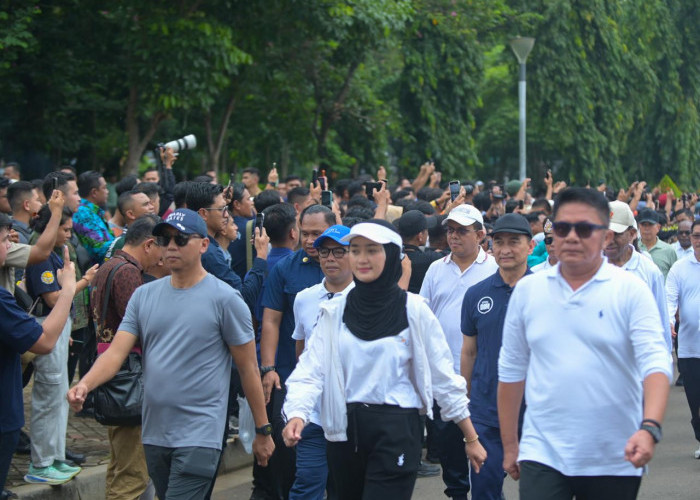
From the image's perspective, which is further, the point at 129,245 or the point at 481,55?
the point at 481,55

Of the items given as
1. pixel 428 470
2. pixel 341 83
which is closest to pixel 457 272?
pixel 428 470

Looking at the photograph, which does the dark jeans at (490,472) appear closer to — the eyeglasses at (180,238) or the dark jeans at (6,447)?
the eyeglasses at (180,238)

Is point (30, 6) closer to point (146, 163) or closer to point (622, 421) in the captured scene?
point (622, 421)

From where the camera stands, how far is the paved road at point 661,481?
7.93 meters

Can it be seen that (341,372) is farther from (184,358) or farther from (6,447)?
(6,447)

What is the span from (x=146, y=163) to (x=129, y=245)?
27.2 metres

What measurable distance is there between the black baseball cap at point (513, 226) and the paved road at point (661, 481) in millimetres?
2450

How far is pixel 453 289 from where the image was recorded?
736 centimetres

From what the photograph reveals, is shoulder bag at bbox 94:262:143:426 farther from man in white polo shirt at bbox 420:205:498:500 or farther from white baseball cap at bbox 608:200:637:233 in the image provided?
white baseball cap at bbox 608:200:637:233

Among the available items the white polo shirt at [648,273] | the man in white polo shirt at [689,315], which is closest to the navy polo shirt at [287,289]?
the white polo shirt at [648,273]

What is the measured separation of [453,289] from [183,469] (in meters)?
2.77

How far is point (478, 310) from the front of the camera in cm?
626

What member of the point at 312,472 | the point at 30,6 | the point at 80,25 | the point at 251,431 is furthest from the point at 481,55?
the point at 312,472

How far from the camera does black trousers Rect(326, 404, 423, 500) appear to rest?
4891mm
